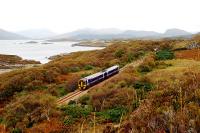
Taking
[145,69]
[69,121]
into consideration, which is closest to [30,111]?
[69,121]

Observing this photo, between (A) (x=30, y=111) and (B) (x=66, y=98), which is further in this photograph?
(B) (x=66, y=98)

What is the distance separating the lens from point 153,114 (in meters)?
11.0

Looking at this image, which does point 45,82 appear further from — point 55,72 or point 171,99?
point 171,99

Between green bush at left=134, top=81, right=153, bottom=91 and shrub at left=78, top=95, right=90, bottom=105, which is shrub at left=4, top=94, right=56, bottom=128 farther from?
green bush at left=134, top=81, right=153, bottom=91

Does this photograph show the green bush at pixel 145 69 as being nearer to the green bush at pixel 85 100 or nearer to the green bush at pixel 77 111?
the green bush at pixel 85 100

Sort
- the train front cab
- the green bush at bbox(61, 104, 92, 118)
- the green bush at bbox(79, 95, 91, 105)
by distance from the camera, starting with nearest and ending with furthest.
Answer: the green bush at bbox(61, 104, 92, 118), the green bush at bbox(79, 95, 91, 105), the train front cab

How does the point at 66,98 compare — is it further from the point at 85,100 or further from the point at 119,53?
the point at 119,53

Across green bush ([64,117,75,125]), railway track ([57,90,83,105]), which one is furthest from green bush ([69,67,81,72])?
green bush ([64,117,75,125])

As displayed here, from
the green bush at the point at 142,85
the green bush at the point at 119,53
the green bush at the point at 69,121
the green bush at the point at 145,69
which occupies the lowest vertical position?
→ the green bush at the point at 119,53

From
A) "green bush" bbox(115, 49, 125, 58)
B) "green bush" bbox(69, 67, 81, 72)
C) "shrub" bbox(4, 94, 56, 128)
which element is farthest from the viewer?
"green bush" bbox(115, 49, 125, 58)

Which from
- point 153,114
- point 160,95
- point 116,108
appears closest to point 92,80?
point 116,108

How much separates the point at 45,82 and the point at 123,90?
16.1m

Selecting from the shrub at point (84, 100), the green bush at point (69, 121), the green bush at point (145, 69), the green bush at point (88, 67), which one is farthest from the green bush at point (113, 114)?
the green bush at point (88, 67)

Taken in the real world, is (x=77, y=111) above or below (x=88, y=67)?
above
